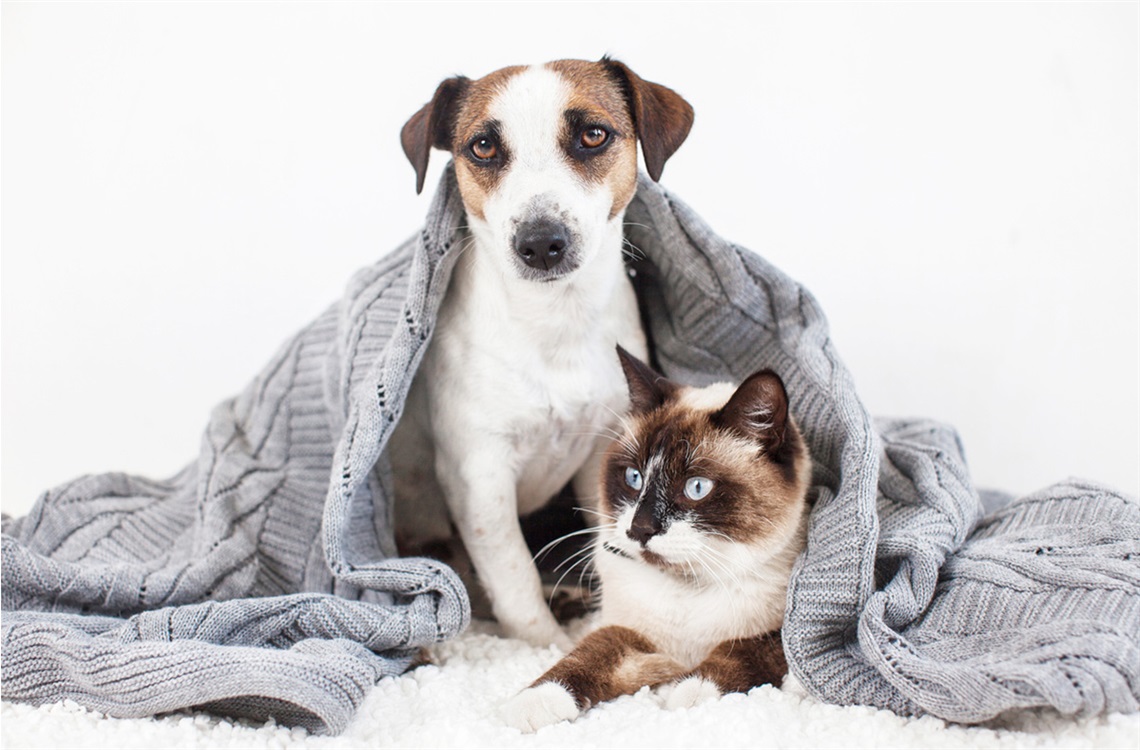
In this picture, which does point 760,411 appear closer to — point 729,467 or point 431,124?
point 729,467

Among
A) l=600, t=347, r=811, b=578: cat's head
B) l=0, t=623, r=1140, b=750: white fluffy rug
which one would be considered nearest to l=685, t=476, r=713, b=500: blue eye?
l=600, t=347, r=811, b=578: cat's head

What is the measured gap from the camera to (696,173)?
2.60 meters

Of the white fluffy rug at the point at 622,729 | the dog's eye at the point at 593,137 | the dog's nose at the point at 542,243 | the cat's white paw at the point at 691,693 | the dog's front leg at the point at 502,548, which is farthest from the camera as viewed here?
the dog's front leg at the point at 502,548

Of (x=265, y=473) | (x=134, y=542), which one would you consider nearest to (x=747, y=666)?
(x=265, y=473)

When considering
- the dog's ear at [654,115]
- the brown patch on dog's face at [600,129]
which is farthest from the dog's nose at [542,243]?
the dog's ear at [654,115]

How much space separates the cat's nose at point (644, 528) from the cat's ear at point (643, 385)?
9.2 inches

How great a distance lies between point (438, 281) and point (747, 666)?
0.83 m

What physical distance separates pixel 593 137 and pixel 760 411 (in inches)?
21.1

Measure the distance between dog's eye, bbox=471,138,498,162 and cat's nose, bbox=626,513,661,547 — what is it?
64 cm

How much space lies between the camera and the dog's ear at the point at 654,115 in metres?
1.81

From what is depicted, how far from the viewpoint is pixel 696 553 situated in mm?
1549

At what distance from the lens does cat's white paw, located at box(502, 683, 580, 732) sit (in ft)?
4.82

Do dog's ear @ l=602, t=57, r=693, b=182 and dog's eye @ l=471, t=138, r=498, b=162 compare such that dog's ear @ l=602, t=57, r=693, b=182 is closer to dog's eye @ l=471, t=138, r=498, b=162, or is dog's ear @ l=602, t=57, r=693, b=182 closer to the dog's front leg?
dog's eye @ l=471, t=138, r=498, b=162

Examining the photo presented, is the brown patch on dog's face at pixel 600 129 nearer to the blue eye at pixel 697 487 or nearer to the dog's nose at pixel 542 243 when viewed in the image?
the dog's nose at pixel 542 243
